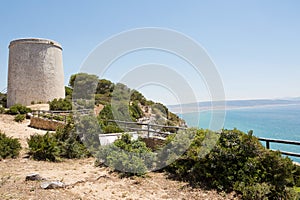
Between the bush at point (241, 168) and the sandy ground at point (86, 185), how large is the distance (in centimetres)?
39

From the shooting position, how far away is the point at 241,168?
17.7 ft

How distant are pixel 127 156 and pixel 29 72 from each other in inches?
968

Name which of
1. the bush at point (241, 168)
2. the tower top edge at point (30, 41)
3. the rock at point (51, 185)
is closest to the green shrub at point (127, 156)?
the bush at point (241, 168)

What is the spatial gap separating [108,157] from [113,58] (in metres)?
3.35

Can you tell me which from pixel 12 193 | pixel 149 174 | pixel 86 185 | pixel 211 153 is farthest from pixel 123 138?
pixel 12 193

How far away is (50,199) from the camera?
4465mm

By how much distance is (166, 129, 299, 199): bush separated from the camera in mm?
4879

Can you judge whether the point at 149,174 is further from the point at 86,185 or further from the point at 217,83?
the point at 217,83

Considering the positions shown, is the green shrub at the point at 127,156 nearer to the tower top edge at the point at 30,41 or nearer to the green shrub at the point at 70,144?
the green shrub at the point at 70,144

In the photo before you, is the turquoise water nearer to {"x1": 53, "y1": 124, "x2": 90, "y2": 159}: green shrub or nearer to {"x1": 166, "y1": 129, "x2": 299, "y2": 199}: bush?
{"x1": 166, "y1": 129, "x2": 299, "y2": 199}: bush

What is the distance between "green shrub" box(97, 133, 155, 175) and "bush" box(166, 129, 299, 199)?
3.21 feet

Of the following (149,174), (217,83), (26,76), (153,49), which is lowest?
(149,174)

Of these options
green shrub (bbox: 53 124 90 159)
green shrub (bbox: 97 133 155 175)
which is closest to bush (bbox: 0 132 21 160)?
green shrub (bbox: 53 124 90 159)

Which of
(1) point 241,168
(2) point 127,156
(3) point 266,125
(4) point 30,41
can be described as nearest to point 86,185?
(2) point 127,156
